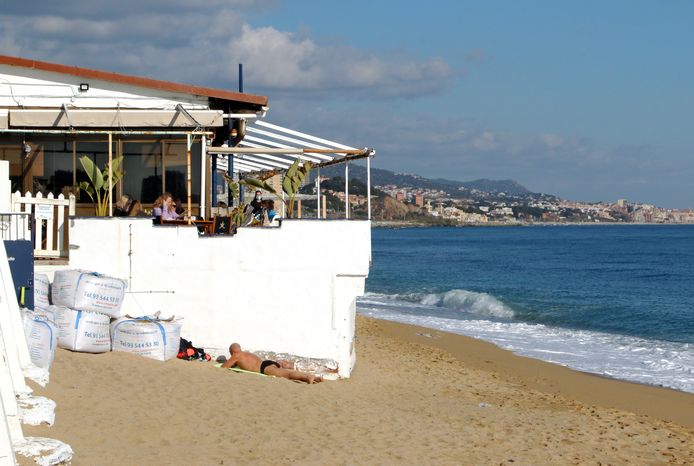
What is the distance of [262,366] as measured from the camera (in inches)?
548

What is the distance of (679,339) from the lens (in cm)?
2697

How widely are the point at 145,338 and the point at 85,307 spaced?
92 cm

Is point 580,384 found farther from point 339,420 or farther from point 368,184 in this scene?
point 339,420

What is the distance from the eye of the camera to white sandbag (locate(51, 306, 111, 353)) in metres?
13.0

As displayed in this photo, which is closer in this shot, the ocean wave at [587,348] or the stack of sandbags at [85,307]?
the stack of sandbags at [85,307]

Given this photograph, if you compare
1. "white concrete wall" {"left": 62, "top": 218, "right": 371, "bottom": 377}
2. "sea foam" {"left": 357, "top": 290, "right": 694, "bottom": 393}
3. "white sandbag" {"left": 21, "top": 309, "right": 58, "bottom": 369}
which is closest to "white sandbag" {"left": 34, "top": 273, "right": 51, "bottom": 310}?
"white concrete wall" {"left": 62, "top": 218, "right": 371, "bottom": 377}

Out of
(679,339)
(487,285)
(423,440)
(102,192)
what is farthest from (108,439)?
(487,285)

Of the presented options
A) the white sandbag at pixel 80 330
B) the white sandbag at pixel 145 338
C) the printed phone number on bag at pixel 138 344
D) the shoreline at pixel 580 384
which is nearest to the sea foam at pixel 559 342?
the shoreline at pixel 580 384

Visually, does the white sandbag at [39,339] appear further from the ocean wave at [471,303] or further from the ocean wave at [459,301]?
the ocean wave at [471,303]

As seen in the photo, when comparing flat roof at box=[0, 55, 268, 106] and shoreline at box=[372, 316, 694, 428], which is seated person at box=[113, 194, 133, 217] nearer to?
flat roof at box=[0, 55, 268, 106]

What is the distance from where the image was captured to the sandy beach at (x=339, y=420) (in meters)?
10.1

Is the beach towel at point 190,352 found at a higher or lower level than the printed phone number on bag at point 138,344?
lower

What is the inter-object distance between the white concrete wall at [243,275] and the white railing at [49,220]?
53cm

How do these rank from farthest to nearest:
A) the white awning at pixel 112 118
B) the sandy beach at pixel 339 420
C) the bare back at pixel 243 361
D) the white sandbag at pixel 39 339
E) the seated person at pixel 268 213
Answer: the white awning at pixel 112 118
the seated person at pixel 268 213
the bare back at pixel 243 361
the white sandbag at pixel 39 339
the sandy beach at pixel 339 420
